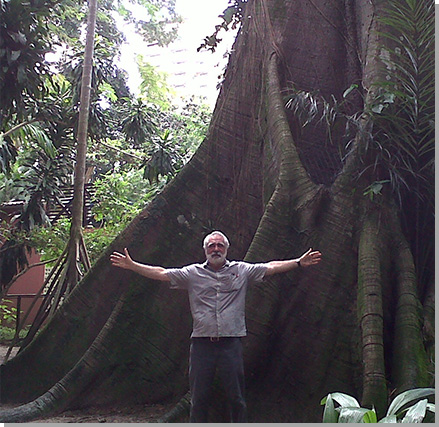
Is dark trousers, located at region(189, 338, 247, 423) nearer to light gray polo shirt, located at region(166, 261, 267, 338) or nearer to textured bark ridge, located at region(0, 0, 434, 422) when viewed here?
light gray polo shirt, located at region(166, 261, 267, 338)

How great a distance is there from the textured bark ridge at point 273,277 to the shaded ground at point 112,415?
0.09 meters

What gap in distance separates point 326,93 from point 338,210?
1.49 metres

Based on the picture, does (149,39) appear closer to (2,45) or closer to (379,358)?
(2,45)

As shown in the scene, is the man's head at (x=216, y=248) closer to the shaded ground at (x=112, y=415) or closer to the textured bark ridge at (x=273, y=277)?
the textured bark ridge at (x=273, y=277)

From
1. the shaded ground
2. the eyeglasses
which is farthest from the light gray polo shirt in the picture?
the shaded ground

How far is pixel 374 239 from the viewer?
4.22m

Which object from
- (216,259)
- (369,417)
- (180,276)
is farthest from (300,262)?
(369,417)

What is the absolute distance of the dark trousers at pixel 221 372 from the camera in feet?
11.1

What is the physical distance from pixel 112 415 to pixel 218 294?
1721 mm

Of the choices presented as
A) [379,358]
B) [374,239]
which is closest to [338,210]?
[374,239]

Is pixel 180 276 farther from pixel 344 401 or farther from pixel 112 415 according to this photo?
pixel 112 415

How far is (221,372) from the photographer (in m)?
3.40

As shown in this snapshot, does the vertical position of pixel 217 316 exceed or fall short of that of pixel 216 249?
it falls short

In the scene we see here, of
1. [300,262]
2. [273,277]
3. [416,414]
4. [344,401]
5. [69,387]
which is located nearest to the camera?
[416,414]
